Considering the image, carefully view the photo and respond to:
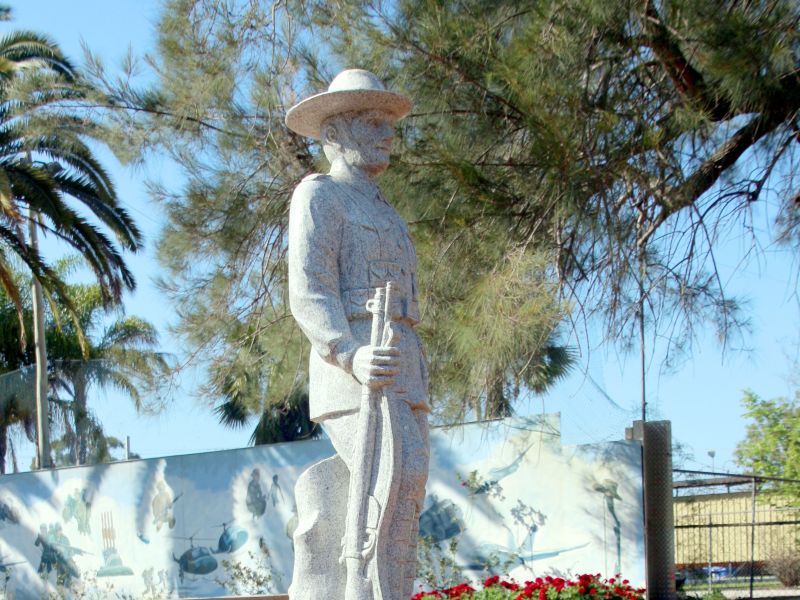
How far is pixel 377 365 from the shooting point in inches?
175

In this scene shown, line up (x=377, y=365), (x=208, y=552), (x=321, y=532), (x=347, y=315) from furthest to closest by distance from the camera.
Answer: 1. (x=208, y=552)
2. (x=347, y=315)
3. (x=321, y=532)
4. (x=377, y=365)

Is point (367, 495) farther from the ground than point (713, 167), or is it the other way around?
point (713, 167)

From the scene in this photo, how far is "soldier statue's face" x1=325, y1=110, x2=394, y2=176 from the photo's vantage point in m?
5.00

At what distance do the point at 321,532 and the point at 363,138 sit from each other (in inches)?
65.6

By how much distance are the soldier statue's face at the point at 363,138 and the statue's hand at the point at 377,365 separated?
939 mm

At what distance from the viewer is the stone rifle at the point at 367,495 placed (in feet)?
14.4

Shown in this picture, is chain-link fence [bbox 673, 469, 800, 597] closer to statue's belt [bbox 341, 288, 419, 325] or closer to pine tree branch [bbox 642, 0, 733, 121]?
pine tree branch [bbox 642, 0, 733, 121]

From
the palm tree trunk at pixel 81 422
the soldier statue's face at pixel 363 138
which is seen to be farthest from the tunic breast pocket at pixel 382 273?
the palm tree trunk at pixel 81 422

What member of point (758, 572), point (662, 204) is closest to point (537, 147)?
point (662, 204)

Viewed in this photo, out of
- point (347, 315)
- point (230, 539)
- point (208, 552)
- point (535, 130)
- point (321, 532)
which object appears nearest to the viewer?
point (321, 532)

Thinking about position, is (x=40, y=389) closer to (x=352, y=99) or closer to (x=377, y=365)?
(x=352, y=99)

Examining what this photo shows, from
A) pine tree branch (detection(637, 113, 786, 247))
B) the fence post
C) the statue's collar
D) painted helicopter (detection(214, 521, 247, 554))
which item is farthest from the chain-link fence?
the statue's collar

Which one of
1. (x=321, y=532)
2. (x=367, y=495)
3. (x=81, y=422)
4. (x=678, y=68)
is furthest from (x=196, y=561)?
(x=367, y=495)

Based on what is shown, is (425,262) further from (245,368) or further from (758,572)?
(758,572)
